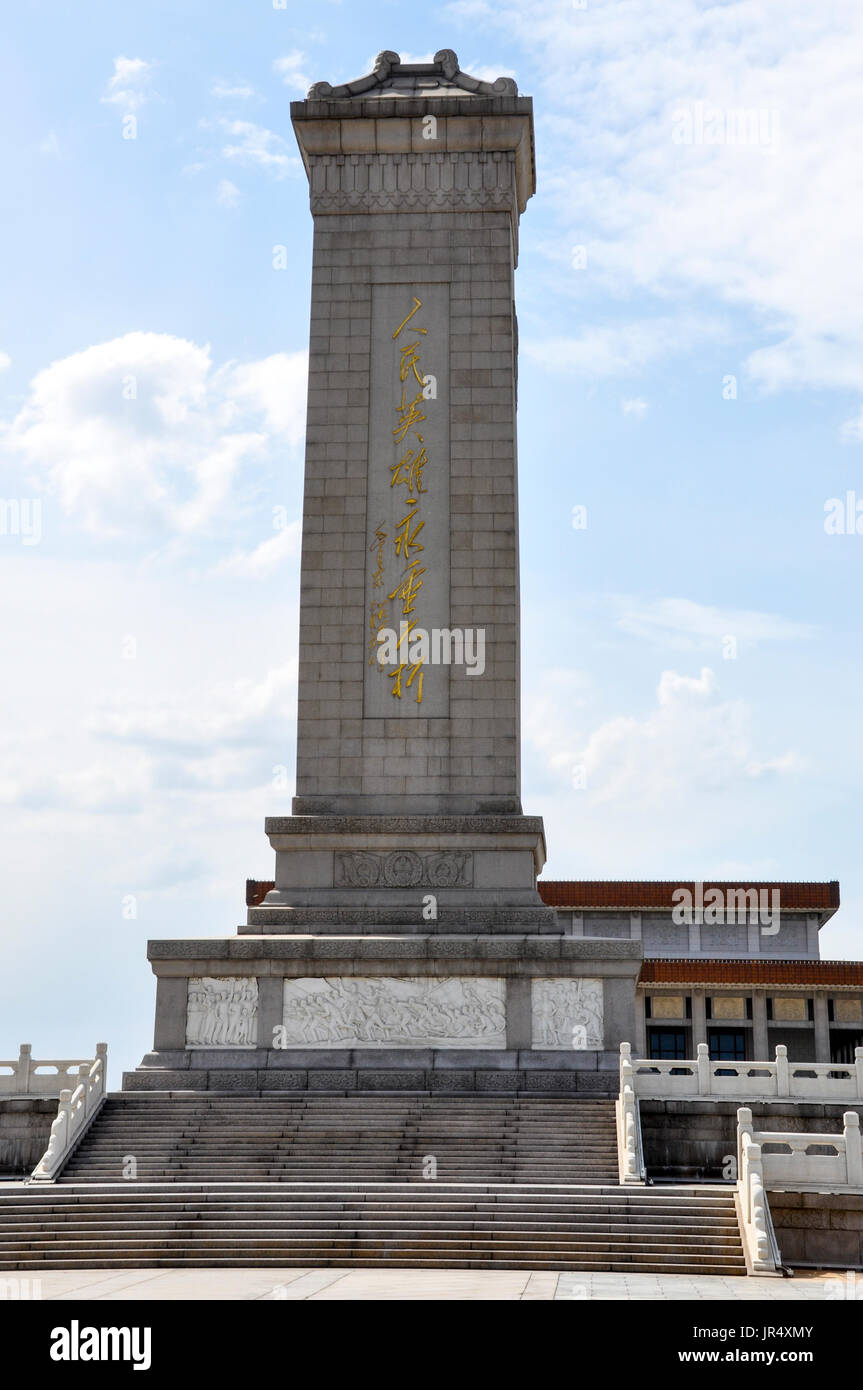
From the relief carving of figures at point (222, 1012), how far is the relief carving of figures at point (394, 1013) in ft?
1.82

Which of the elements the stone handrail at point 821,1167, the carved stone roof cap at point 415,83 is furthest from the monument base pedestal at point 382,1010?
the carved stone roof cap at point 415,83

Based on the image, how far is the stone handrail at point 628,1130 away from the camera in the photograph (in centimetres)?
1880

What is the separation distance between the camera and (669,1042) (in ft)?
145

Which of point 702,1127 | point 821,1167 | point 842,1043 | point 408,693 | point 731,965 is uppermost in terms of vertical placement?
point 408,693

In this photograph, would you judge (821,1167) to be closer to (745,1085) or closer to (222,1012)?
(745,1085)

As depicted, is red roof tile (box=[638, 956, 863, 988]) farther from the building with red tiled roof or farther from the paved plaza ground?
the paved plaza ground

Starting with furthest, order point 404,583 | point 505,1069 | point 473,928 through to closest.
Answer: point 404,583, point 473,928, point 505,1069

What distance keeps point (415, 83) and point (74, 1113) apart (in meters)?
18.5

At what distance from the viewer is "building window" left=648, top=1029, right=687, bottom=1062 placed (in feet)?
145

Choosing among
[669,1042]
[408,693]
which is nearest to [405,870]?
[408,693]
